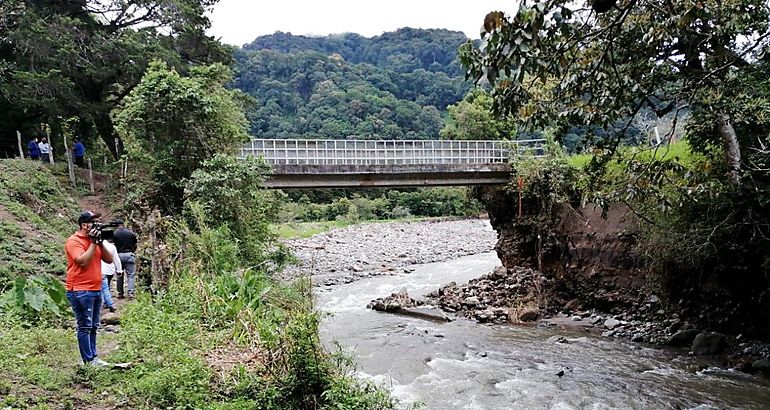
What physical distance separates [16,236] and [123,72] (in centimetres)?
1080

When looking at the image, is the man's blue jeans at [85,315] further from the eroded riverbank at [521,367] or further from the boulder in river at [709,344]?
the boulder in river at [709,344]

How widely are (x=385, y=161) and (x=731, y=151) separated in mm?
12031

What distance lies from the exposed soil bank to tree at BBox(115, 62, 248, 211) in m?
8.77

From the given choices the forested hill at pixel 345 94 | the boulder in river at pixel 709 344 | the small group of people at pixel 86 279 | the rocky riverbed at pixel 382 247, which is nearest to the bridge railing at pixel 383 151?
the rocky riverbed at pixel 382 247

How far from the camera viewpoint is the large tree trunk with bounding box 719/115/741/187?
31.8 ft

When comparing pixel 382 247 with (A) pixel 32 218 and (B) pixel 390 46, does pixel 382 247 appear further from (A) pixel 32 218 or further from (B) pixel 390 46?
(B) pixel 390 46

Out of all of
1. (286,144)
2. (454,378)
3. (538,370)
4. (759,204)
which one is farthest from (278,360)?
(286,144)

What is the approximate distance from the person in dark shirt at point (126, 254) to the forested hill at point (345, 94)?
54.6 metres

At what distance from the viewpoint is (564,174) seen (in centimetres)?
1775

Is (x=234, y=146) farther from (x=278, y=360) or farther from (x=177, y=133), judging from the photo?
(x=278, y=360)

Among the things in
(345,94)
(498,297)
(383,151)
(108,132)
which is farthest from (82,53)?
(345,94)

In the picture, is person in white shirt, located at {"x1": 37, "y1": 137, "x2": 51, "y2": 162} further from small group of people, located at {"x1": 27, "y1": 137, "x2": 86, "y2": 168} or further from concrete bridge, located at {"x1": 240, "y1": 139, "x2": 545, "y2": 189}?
concrete bridge, located at {"x1": 240, "y1": 139, "x2": 545, "y2": 189}

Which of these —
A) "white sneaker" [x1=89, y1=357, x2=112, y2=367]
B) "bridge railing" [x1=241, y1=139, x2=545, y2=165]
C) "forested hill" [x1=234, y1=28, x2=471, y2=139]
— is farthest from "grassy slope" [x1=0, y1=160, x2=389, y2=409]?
"forested hill" [x1=234, y1=28, x2=471, y2=139]

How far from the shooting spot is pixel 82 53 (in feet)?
66.5
